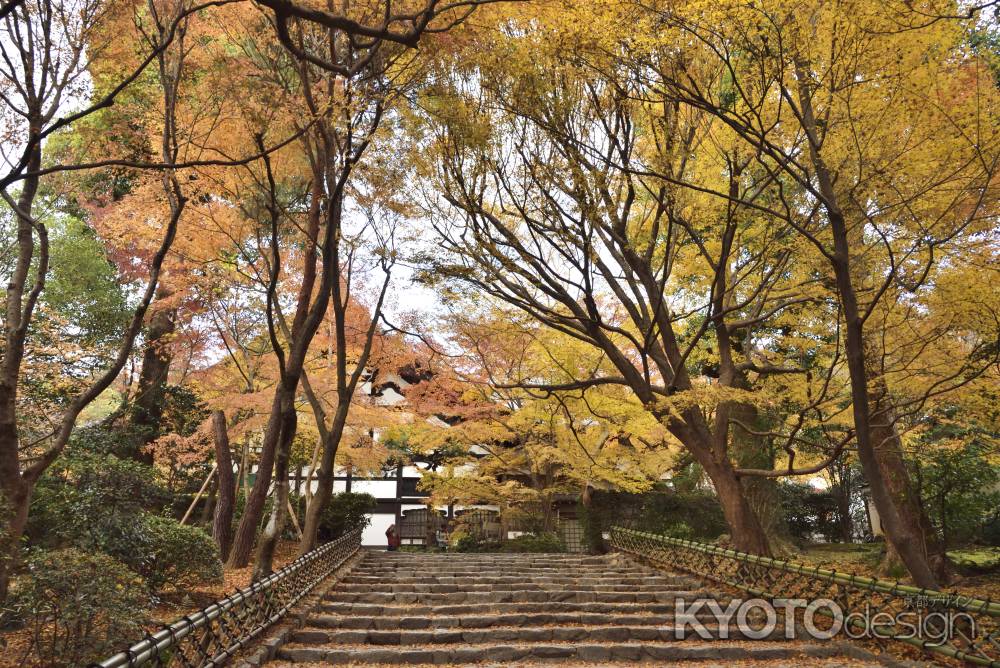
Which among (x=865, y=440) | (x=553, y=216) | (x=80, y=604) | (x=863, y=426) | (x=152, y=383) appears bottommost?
(x=80, y=604)

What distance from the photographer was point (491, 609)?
7.67 meters

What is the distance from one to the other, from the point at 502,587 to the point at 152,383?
9.77 metres

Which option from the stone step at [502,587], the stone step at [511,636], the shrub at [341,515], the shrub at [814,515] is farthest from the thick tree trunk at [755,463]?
the shrub at [341,515]

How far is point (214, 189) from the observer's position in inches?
385

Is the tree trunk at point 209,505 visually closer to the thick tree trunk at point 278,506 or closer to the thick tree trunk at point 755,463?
the thick tree trunk at point 278,506

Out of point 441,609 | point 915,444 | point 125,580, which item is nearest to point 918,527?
point 915,444

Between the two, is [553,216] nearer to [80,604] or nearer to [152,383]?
[80,604]

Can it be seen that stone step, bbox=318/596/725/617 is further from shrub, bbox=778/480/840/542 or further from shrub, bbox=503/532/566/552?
shrub, bbox=778/480/840/542

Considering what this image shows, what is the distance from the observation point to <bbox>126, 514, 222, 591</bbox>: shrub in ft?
25.4

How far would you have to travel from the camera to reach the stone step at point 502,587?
8.79 metres

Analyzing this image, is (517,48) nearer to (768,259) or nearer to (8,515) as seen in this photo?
(768,259)

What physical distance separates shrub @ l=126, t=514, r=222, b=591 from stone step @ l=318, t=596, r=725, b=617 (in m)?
2.01

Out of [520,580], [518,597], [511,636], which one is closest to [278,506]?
[511,636]

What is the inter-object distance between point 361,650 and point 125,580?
2288 millimetres
